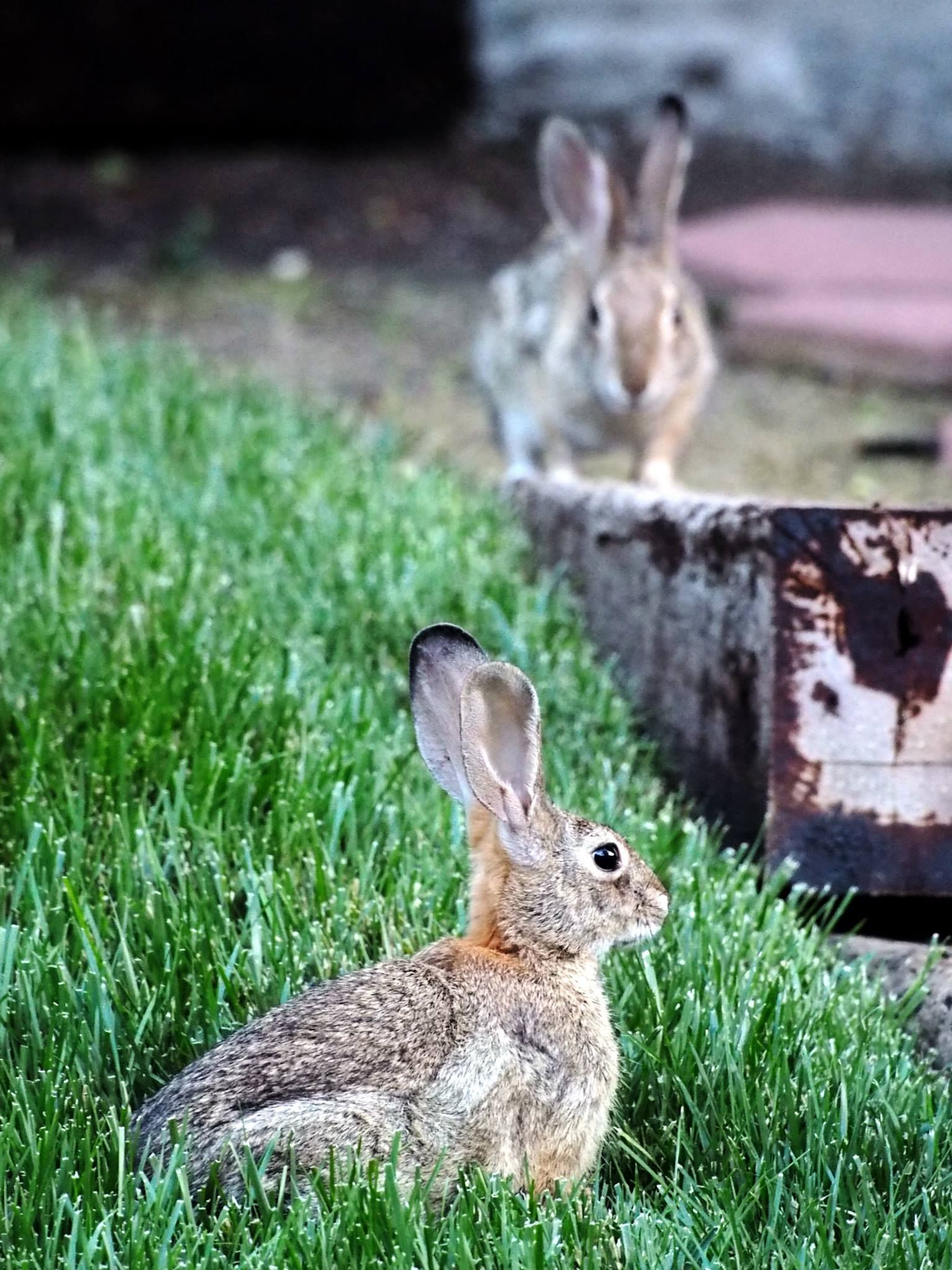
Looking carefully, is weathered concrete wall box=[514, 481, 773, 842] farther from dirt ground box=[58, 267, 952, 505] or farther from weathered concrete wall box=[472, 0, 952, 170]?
weathered concrete wall box=[472, 0, 952, 170]

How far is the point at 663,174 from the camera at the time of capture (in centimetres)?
618

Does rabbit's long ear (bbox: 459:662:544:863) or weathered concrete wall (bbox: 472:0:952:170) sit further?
weathered concrete wall (bbox: 472:0:952:170)

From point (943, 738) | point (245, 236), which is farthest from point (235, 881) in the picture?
point (245, 236)

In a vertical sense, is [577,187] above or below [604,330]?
above

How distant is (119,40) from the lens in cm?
1112

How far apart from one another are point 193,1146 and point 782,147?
406 inches

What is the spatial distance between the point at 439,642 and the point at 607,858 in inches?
15.7

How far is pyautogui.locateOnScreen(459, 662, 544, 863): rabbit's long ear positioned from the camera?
2.63m

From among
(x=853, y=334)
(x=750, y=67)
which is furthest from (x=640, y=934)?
(x=750, y=67)

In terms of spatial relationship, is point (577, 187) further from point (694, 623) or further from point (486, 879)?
point (486, 879)

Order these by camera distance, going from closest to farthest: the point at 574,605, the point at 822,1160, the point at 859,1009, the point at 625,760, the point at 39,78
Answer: the point at 822,1160 → the point at 859,1009 → the point at 625,760 → the point at 574,605 → the point at 39,78

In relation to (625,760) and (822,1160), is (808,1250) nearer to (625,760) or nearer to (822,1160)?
(822,1160)

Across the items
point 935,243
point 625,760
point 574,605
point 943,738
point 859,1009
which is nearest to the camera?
point 859,1009

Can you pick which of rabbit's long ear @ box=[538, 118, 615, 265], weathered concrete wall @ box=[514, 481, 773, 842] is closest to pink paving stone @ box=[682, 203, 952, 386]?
rabbit's long ear @ box=[538, 118, 615, 265]
